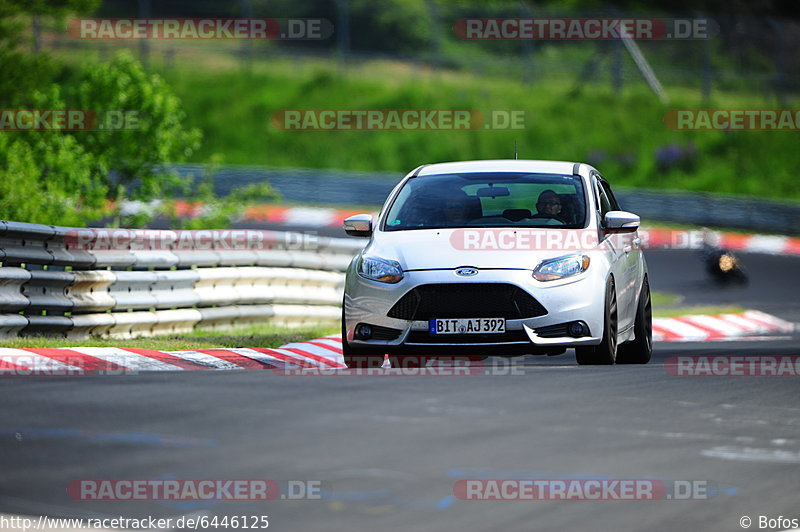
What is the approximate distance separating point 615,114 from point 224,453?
44.3 meters

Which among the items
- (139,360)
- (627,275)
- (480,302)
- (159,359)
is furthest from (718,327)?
(139,360)

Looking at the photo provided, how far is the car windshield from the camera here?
455 inches

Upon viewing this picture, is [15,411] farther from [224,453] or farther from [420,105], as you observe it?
[420,105]

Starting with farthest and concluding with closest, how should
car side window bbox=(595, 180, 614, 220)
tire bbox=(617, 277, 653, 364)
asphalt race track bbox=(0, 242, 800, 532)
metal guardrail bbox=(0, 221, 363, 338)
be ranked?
tire bbox=(617, 277, 653, 364), car side window bbox=(595, 180, 614, 220), metal guardrail bbox=(0, 221, 363, 338), asphalt race track bbox=(0, 242, 800, 532)

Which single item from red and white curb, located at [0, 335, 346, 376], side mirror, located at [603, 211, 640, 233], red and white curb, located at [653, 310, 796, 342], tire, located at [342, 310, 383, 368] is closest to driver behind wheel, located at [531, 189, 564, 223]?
side mirror, located at [603, 211, 640, 233]

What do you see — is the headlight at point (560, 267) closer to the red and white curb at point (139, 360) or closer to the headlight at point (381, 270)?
the headlight at point (381, 270)

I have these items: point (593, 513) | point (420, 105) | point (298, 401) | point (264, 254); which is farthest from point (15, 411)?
point (420, 105)

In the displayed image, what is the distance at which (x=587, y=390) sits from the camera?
945 centimetres

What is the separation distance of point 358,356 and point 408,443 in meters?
3.98

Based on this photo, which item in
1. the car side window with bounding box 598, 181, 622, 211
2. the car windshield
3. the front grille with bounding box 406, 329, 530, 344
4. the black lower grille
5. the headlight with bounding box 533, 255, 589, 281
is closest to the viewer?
the front grille with bounding box 406, 329, 530, 344

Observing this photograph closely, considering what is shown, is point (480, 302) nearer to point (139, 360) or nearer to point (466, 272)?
point (466, 272)

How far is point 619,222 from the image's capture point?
11.4 m

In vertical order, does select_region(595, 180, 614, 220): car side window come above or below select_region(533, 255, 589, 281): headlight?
above

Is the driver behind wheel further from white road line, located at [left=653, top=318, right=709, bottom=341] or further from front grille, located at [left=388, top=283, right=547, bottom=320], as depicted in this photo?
white road line, located at [left=653, top=318, right=709, bottom=341]
